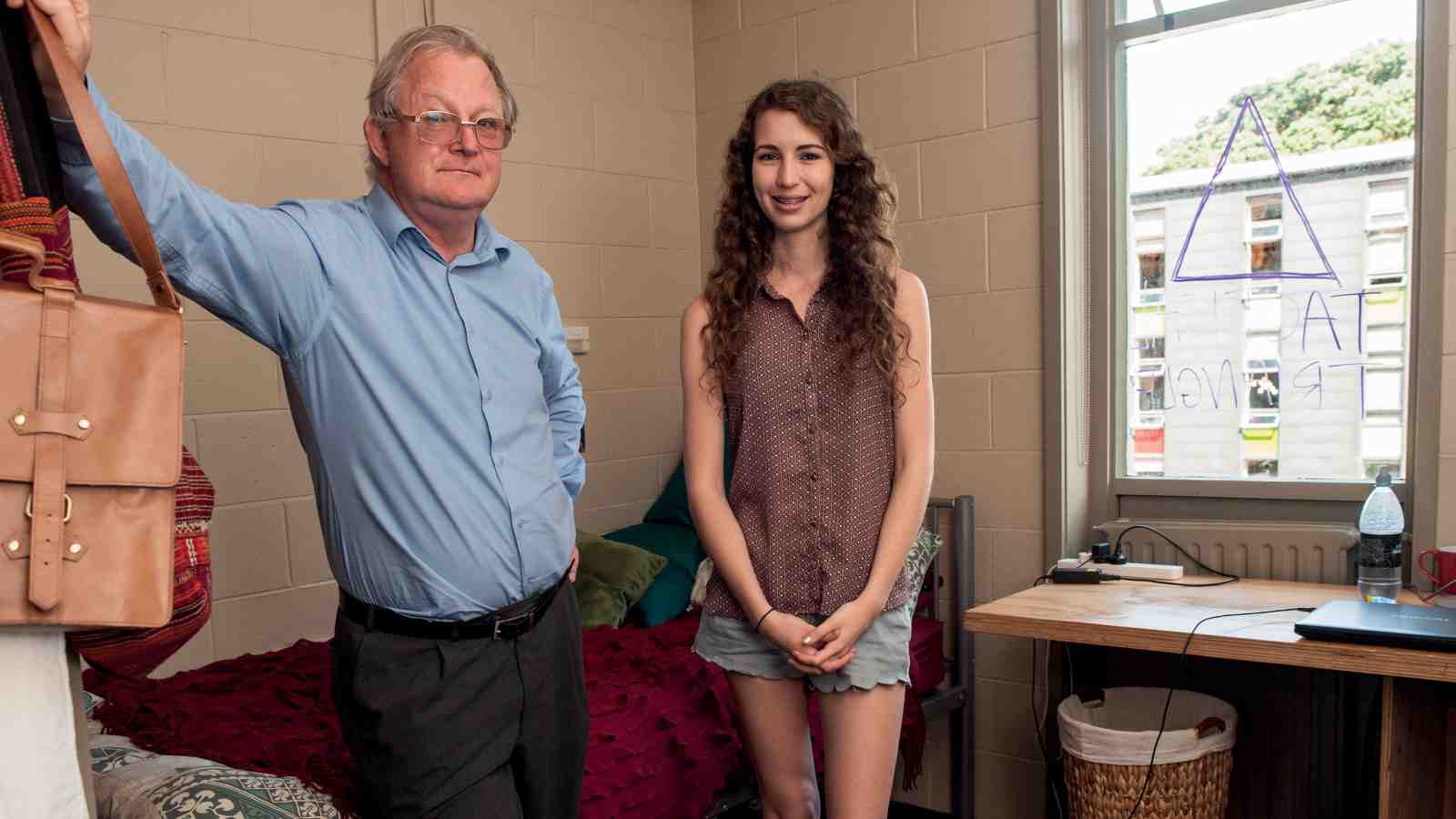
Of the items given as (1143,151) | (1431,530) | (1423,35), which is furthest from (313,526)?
(1423,35)

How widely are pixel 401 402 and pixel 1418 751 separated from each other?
1.90 meters

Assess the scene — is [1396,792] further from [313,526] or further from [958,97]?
[313,526]

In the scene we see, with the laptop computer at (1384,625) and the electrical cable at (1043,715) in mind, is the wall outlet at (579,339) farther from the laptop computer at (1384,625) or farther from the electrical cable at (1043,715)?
the laptop computer at (1384,625)

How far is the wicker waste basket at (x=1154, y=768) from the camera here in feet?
7.88

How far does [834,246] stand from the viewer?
1.96 m

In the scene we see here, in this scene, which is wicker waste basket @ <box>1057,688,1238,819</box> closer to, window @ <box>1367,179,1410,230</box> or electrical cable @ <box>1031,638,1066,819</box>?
electrical cable @ <box>1031,638,1066,819</box>

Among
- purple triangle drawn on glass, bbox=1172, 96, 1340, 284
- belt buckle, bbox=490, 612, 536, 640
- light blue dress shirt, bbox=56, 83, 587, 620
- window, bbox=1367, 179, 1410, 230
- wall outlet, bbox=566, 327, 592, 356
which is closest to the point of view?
light blue dress shirt, bbox=56, 83, 587, 620

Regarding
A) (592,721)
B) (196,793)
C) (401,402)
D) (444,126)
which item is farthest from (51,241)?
(592,721)

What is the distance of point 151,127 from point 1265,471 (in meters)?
2.77

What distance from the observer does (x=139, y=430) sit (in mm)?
920

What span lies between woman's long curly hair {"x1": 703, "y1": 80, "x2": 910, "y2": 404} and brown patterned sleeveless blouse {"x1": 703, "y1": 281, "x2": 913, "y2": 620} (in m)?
0.03

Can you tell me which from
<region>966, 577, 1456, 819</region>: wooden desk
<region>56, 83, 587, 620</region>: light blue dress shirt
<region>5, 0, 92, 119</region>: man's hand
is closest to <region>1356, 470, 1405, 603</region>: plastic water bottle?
<region>966, 577, 1456, 819</region>: wooden desk

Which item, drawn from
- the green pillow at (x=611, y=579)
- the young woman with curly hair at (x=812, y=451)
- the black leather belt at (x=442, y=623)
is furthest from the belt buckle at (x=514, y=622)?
the green pillow at (x=611, y=579)

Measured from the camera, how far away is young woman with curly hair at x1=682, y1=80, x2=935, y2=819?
1829 mm
